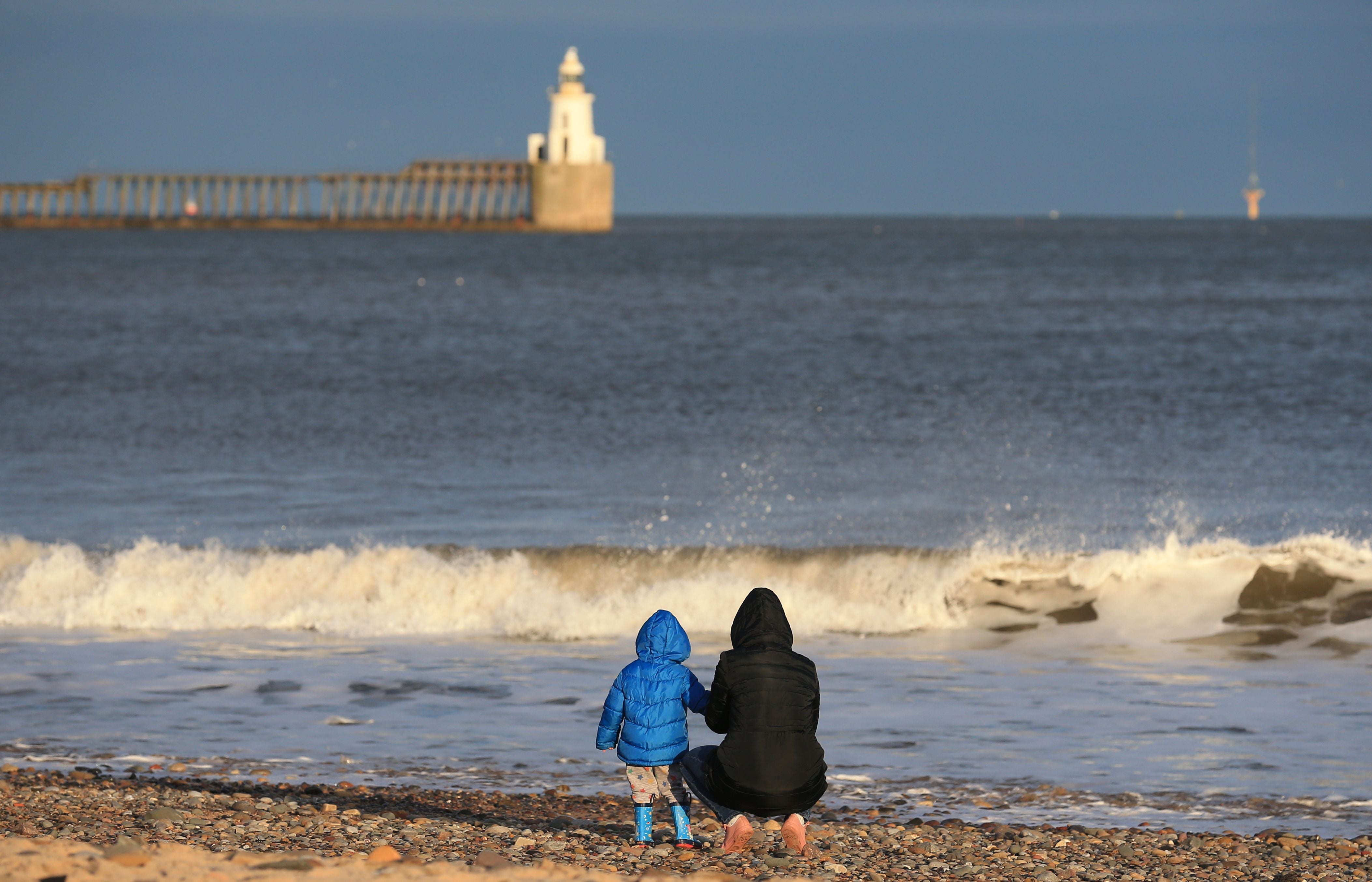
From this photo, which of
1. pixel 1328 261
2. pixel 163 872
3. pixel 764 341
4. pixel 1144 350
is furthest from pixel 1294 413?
pixel 1328 261

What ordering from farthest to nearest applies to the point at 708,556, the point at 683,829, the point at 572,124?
the point at 572,124 → the point at 708,556 → the point at 683,829

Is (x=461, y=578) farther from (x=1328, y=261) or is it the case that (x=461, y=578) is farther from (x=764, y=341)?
(x=1328, y=261)

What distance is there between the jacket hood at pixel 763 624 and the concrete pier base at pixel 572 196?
112481mm

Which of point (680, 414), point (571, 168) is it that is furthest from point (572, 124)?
point (680, 414)

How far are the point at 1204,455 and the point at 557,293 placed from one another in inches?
1621

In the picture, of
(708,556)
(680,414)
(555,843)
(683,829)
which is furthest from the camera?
(680,414)

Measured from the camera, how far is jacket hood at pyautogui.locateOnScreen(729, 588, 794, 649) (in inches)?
237

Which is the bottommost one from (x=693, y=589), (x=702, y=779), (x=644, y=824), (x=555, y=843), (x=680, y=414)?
(x=555, y=843)

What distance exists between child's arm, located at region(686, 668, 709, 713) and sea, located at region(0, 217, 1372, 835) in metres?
1.89

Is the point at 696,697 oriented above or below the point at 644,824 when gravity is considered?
above

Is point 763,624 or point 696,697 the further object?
point 696,697

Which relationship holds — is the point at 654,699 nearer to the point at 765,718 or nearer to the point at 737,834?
the point at 765,718

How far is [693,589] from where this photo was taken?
45.6 ft

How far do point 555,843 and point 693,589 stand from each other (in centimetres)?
726
